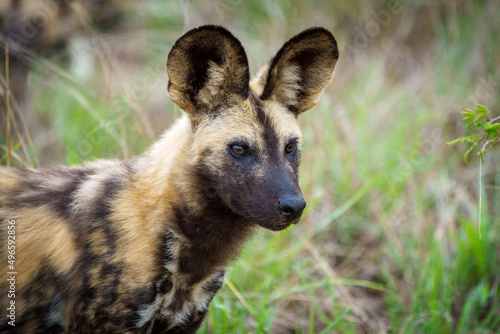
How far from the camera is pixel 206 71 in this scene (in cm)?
283

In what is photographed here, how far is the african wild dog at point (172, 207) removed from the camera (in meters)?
2.56

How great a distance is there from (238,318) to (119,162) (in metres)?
1.38

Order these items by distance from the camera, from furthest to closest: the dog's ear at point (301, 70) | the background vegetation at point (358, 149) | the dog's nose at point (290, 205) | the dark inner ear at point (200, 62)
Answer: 1. the background vegetation at point (358, 149)
2. the dog's ear at point (301, 70)
3. the dark inner ear at point (200, 62)
4. the dog's nose at point (290, 205)

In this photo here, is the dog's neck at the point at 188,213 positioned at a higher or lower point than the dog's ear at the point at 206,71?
lower

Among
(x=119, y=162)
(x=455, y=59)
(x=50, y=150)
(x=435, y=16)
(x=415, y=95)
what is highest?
(x=435, y=16)

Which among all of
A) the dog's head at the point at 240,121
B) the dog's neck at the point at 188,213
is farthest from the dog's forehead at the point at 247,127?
the dog's neck at the point at 188,213

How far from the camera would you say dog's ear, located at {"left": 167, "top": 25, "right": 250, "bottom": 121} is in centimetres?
264

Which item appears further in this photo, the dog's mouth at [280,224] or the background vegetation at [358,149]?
the background vegetation at [358,149]

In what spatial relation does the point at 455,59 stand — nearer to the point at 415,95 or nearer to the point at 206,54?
the point at 415,95

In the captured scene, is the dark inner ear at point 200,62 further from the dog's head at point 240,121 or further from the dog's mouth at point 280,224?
the dog's mouth at point 280,224

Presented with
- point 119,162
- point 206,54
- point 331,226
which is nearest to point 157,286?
point 119,162

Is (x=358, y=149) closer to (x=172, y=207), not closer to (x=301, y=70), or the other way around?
(x=301, y=70)

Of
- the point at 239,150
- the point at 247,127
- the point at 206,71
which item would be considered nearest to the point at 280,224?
the point at 239,150

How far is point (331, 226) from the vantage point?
507 centimetres
